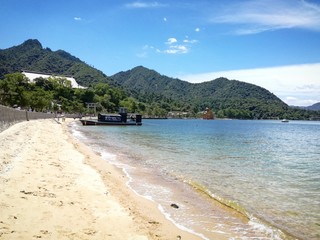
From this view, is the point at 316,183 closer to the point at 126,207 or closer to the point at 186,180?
the point at 186,180

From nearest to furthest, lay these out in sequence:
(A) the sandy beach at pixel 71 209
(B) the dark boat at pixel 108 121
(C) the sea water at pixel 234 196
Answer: (A) the sandy beach at pixel 71 209
(C) the sea water at pixel 234 196
(B) the dark boat at pixel 108 121

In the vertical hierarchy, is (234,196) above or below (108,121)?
below

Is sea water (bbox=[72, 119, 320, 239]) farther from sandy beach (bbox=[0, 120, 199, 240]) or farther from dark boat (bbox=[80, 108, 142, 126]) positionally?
dark boat (bbox=[80, 108, 142, 126])

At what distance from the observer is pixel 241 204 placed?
37.4 ft

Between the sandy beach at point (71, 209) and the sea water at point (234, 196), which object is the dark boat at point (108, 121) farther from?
the sandy beach at point (71, 209)

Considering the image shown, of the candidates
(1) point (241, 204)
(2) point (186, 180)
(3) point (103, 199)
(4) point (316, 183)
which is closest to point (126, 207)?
(3) point (103, 199)

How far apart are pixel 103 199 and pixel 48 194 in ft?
5.47

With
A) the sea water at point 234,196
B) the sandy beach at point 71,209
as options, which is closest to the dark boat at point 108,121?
the sea water at point 234,196

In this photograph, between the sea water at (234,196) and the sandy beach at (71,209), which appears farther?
the sea water at (234,196)

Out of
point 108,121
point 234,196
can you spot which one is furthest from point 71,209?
point 108,121

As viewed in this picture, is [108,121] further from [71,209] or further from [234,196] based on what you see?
[71,209]

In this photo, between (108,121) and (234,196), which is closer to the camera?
(234,196)

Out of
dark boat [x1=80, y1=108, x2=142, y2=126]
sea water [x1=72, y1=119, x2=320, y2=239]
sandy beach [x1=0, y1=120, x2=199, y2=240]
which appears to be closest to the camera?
sandy beach [x1=0, y1=120, x2=199, y2=240]

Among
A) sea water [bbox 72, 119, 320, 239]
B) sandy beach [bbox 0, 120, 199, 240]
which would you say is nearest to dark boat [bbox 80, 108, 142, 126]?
sea water [bbox 72, 119, 320, 239]
